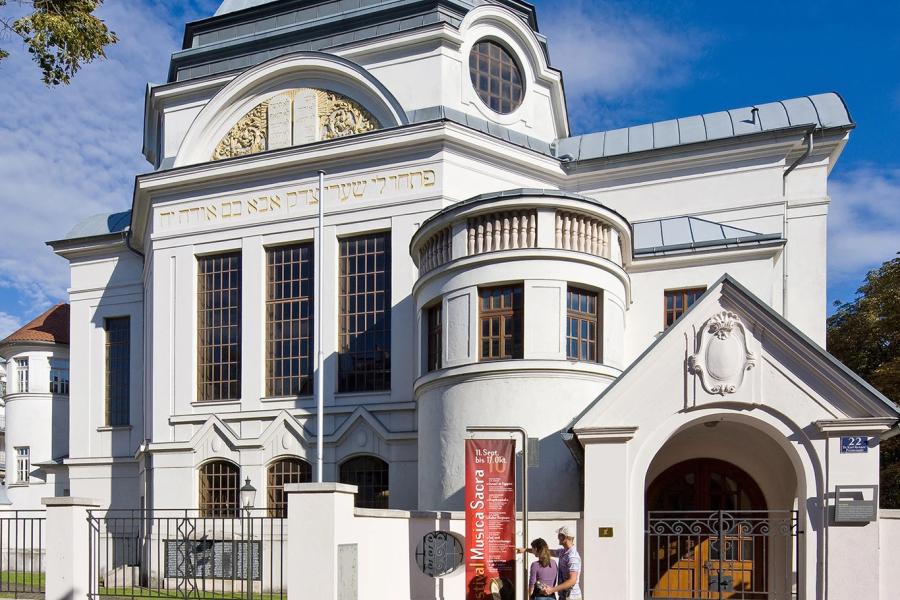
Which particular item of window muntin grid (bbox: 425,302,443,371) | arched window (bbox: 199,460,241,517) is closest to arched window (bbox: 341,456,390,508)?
arched window (bbox: 199,460,241,517)

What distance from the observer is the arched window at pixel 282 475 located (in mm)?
26750

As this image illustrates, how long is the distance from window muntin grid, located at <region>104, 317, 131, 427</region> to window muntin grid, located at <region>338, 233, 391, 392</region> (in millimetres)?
10393

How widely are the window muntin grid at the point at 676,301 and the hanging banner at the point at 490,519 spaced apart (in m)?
10.8

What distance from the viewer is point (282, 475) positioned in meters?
27.1

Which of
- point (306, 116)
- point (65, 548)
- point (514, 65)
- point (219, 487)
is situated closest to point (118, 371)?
point (219, 487)

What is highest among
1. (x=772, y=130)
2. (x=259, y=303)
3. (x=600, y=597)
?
(x=772, y=130)

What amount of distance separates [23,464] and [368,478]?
20.9 meters

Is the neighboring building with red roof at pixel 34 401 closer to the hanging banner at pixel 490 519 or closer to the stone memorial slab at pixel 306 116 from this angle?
the stone memorial slab at pixel 306 116

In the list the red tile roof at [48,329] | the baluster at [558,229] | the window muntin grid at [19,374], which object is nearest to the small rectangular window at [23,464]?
the window muntin grid at [19,374]

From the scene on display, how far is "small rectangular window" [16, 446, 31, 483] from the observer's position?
40.2 metres

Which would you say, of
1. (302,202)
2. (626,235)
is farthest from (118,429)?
(626,235)

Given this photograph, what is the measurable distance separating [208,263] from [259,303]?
234 centimetres

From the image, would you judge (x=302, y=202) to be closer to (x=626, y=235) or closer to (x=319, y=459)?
(x=319, y=459)

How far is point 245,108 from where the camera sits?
2906 centimetres
